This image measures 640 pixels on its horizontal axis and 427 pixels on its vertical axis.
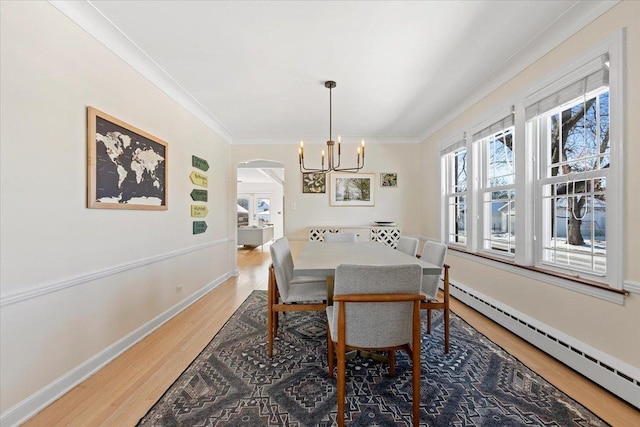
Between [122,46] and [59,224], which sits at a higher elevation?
[122,46]

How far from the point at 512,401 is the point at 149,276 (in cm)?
307

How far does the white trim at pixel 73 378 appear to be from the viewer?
60.9 inches

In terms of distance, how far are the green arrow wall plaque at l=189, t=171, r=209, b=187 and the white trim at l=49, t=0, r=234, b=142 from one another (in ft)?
2.56

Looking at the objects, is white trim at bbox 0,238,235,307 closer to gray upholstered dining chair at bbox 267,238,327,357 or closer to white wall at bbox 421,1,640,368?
gray upholstered dining chair at bbox 267,238,327,357

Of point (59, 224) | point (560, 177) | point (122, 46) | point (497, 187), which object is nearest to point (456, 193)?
point (497, 187)

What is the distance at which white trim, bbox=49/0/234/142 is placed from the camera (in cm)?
187

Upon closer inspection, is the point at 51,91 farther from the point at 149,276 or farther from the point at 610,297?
the point at 610,297

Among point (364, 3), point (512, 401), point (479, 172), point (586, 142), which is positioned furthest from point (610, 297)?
point (364, 3)

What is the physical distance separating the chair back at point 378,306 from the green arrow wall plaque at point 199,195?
2815 millimetres

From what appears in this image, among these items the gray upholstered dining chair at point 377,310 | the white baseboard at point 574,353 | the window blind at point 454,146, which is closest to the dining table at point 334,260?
the gray upholstered dining chair at point 377,310

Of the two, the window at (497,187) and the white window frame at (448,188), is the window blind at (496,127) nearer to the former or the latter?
the window at (497,187)

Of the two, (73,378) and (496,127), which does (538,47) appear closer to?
(496,127)

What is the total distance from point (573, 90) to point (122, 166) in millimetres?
3557

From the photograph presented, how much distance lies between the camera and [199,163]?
379 centimetres
